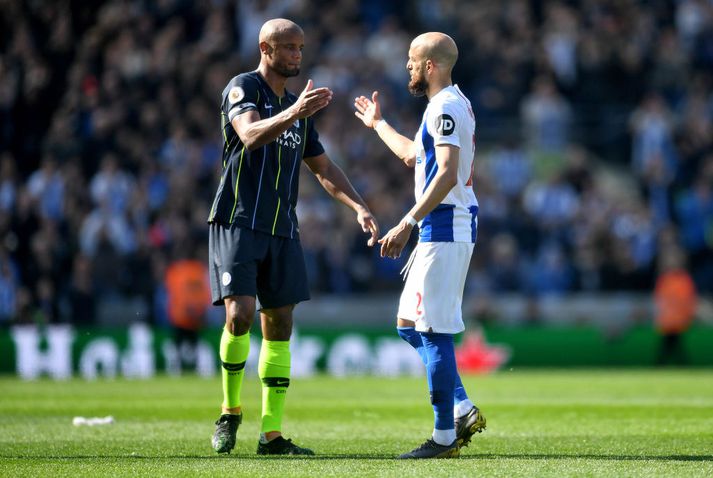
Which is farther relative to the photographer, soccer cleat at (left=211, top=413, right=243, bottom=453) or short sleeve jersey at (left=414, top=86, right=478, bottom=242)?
soccer cleat at (left=211, top=413, right=243, bottom=453)

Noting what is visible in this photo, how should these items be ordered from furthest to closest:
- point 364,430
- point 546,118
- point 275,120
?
point 546,118 < point 364,430 < point 275,120

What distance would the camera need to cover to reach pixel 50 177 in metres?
20.2

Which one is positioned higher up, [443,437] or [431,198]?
[431,198]

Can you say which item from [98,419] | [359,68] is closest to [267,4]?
[359,68]

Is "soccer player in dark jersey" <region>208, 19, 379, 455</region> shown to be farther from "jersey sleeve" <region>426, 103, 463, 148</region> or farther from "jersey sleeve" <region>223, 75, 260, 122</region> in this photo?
"jersey sleeve" <region>426, 103, 463, 148</region>

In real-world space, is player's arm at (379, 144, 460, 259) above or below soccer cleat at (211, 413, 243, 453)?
above

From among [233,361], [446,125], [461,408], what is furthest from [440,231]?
[233,361]

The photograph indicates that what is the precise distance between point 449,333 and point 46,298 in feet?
43.8

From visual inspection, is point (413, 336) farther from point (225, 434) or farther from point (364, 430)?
point (364, 430)

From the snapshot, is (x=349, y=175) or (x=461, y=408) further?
(x=349, y=175)

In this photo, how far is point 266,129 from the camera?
290 inches

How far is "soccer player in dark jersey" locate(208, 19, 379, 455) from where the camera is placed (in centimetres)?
768

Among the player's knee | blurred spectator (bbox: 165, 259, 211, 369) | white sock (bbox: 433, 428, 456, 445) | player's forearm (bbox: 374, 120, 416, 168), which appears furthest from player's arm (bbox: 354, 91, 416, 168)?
blurred spectator (bbox: 165, 259, 211, 369)

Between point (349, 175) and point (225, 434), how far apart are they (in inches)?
548
